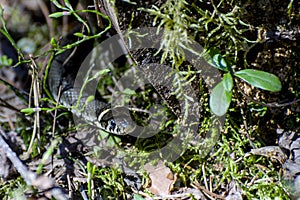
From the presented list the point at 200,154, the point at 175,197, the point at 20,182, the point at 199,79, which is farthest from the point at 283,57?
the point at 20,182

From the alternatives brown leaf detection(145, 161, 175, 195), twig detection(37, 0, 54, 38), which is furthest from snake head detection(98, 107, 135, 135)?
twig detection(37, 0, 54, 38)

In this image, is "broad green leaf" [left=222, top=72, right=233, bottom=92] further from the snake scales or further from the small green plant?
the snake scales

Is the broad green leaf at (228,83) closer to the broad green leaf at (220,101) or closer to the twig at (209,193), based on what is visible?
the broad green leaf at (220,101)

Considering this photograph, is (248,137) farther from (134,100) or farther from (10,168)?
(10,168)

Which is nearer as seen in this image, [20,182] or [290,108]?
[290,108]

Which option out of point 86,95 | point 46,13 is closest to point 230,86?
point 86,95

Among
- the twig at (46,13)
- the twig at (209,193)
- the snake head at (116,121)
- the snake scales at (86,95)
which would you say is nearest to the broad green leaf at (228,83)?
the snake scales at (86,95)
